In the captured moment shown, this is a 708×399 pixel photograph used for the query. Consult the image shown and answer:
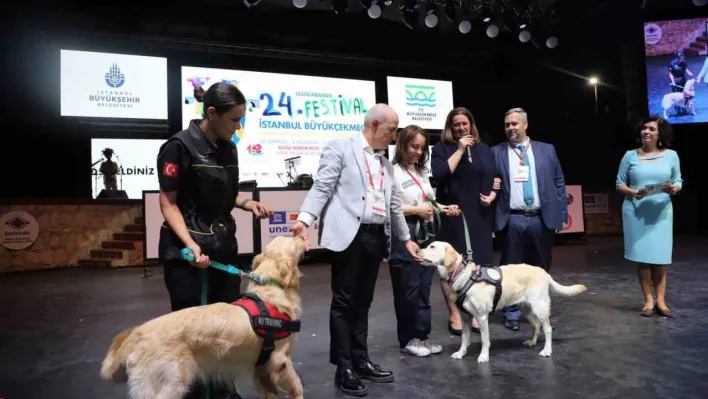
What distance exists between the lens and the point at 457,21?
8445mm

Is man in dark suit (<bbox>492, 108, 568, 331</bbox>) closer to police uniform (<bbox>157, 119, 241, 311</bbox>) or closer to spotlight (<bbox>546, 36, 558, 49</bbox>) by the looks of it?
police uniform (<bbox>157, 119, 241, 311</bbox>)

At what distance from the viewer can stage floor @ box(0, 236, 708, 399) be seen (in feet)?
7.50

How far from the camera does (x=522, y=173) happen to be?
10.8ft

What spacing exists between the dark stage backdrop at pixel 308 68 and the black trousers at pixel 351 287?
316 inches

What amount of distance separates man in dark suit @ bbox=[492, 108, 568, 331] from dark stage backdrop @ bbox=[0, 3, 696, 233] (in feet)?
23.9

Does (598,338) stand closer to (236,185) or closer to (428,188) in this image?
(428,188)

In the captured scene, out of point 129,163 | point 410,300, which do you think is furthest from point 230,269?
point 129,163

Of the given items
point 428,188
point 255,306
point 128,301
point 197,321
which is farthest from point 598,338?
point 128,301

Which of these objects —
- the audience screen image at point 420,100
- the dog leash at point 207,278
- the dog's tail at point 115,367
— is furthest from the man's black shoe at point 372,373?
the audience screen image at point 420,100

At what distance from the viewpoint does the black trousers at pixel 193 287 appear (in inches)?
71.4

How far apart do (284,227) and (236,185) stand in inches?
190

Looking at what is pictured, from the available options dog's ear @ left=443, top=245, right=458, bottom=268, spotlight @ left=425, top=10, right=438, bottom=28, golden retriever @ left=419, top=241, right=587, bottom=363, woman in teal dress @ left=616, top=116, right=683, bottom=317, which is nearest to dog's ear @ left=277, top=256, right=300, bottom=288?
golden retriever @ left=419, top=241, right=587, bottom=363

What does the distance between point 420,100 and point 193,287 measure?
9.86 meters

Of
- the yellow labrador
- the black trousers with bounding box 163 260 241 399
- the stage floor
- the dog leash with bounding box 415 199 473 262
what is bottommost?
the stage floor
